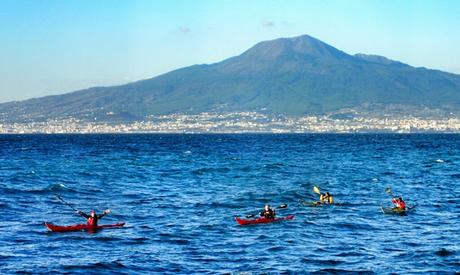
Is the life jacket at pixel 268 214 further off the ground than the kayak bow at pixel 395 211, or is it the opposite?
the life jacket at pixel 268 214

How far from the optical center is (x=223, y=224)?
52.7 meters

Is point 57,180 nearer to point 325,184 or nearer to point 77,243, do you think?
point 325,184

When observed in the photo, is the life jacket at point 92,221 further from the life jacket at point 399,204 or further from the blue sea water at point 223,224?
the life jacket at point 399,204

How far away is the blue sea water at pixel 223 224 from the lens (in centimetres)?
3859

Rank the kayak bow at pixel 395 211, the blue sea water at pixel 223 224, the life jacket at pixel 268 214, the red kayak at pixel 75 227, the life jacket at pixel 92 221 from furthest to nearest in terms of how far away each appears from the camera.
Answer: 1. the kayak bow at pixel 395 211
2. the life jacket at pixel 268 214
3. the life jacket at pixel 92 221
4. the red kayak at pixel 75 227
5. the blue sea water at pixel 223 224

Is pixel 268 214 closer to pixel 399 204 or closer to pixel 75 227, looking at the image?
pixel 399 204

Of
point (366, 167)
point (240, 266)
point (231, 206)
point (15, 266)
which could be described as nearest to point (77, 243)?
point (15, 266)

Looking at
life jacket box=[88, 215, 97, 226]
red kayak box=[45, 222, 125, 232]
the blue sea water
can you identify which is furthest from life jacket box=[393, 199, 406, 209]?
life jacket box=[88, 215, 97, 226]

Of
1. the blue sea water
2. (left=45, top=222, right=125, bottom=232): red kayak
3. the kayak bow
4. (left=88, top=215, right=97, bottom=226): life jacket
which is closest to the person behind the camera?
the blue sea water

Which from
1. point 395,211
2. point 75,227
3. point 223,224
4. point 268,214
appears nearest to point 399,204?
point 395,211

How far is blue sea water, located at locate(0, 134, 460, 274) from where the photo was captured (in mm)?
38594

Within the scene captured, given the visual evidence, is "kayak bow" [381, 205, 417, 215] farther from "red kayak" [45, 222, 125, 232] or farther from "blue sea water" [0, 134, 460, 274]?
"red kayak" [45, 222, 125, 232]

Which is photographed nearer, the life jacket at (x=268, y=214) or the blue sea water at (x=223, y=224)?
the blue sea water at (x=223, y=224)

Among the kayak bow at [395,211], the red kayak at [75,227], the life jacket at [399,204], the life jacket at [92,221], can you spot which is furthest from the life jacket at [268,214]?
the life jacket at [92,221]
